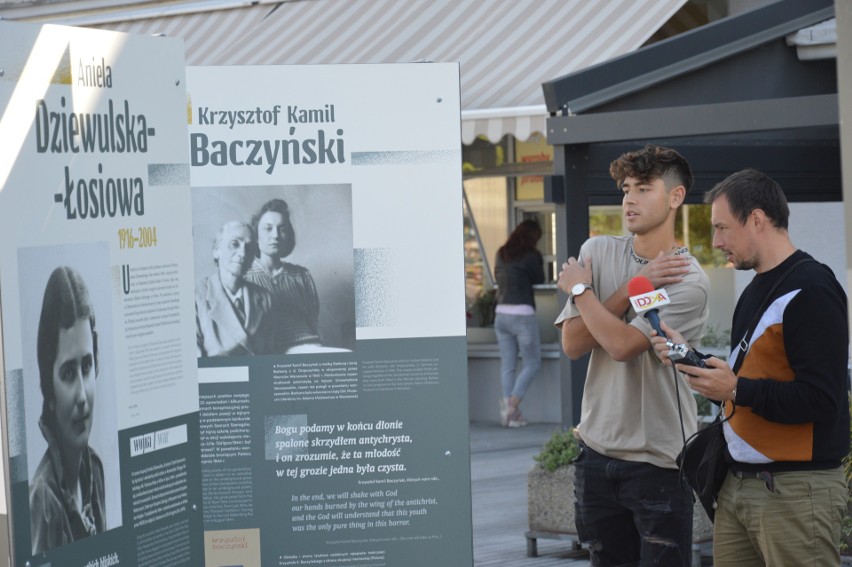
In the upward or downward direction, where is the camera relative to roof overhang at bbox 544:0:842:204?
downward

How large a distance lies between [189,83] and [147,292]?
56.0 inches

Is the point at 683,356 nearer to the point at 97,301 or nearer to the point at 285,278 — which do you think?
the point at 285,278

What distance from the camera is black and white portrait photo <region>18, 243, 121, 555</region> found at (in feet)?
8.54

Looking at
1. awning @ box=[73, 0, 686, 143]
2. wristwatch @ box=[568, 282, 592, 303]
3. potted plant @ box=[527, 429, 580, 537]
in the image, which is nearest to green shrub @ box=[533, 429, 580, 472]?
potted plant @ box=[527, 429, 580, 537]

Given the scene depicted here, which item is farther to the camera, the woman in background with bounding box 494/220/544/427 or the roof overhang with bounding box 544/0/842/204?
the woman in background with bounding box 494/220/544/427

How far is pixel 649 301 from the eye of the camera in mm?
3551

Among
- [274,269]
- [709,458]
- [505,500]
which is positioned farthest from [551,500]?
[709,458]

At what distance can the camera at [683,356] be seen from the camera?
11.3ft

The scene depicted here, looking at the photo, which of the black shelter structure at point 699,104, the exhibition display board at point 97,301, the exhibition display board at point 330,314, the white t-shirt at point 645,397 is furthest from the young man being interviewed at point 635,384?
the black shelter structure at point 699,104

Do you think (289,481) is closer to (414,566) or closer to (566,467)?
(414,566)

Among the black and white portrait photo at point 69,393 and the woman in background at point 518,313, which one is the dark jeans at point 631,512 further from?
the woman in background at point 518,313

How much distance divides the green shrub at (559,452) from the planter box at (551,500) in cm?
3

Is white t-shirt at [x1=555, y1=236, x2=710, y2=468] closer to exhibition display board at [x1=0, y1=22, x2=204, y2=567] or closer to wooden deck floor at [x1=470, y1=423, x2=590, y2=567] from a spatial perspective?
exhibition display board at [x1=0, y1=22, x2=204, y2=567]

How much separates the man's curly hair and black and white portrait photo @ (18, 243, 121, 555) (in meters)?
1.84
